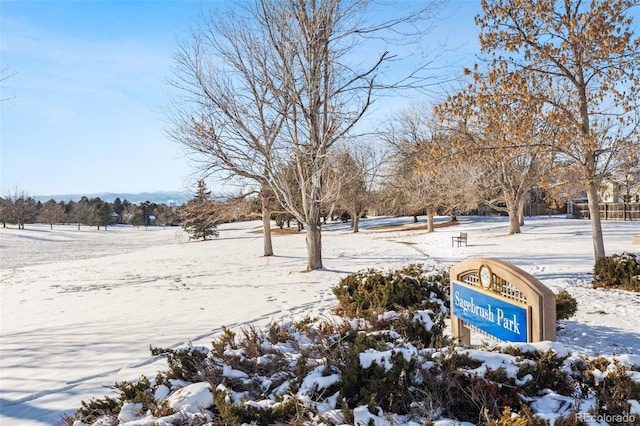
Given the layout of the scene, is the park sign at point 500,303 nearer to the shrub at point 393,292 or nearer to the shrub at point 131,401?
the shrub at point 393,292

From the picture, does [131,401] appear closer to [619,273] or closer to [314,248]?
[619,273]

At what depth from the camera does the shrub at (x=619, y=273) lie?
8.49 metres

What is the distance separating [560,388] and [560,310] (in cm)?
340

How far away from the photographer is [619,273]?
28.8ft

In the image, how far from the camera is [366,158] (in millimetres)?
33000

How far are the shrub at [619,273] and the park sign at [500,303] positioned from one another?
19.0 ft

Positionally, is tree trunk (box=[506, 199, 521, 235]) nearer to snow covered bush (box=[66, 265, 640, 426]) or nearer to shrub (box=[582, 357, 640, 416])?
snow covered bush (box=[66, 265, 640, 426])

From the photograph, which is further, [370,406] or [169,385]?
[169,385]

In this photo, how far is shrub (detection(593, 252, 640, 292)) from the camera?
8.49 m

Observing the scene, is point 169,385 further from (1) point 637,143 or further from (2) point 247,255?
(2) point 247,255

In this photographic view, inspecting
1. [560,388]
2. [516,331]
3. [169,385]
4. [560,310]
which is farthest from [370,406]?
[560,310]

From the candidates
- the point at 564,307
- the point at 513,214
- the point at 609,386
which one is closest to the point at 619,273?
the point at 564,307

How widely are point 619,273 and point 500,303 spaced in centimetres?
666

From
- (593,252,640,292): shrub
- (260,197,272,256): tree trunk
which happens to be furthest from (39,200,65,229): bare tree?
(593,252,640,292): shrub
